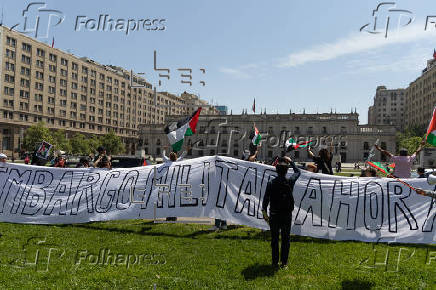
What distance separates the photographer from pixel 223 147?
334ft

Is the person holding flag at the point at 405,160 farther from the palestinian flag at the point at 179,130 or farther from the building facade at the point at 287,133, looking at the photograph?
the building facade at the point at 287,133

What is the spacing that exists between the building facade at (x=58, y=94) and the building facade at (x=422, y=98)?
2637 inches

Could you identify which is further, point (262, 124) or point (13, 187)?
point (262, 124)

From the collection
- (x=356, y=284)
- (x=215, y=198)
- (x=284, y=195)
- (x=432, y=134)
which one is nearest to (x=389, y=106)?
Answer: (x=432, y=134)

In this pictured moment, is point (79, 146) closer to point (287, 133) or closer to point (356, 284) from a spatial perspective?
point (287, 133)

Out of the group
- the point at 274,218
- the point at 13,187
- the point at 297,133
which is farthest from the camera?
the point at 297,133

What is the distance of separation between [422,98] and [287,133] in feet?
128

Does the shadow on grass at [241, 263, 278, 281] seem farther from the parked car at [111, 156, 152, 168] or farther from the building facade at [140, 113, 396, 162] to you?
the building facade at [140, 113, 396, 162]

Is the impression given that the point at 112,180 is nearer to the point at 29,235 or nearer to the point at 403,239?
the point at 29,235

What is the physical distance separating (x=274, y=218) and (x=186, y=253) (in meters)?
1.85

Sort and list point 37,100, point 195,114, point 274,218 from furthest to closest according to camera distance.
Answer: point 37,100
point 195,114
point 274,218

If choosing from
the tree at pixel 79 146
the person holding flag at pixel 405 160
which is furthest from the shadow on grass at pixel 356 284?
the tree at pixel 79 146

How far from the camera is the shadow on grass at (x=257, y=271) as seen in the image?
15.6 feet

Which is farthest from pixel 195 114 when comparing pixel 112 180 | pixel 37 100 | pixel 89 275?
pixel 37 100
